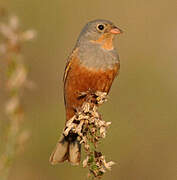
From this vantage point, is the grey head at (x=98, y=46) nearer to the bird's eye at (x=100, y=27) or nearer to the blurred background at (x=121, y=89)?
the bird's eye at (x=100, y=27)

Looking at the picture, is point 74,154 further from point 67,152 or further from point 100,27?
point 100,27

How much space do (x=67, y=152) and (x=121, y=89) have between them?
240cm

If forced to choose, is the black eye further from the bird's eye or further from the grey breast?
the grey breast

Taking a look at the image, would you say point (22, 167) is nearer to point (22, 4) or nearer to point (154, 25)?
point (22, 4)

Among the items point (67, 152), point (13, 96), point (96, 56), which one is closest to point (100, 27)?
point (96, 56)

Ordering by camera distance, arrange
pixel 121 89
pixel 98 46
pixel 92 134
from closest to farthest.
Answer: pixel 92 134
pixel 98 46
pixel 121 89

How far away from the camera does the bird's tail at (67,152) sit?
195 inches

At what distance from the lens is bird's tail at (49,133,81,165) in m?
4.95

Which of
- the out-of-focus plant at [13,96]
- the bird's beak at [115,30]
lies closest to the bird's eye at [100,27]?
the bird's beak at [115,30]

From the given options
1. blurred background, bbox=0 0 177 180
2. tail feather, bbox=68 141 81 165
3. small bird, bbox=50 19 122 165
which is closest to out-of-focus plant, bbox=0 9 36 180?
small bird, bbox=50 19 122 165

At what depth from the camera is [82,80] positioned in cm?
491

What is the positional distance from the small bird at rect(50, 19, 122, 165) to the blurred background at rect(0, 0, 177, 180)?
105 cm

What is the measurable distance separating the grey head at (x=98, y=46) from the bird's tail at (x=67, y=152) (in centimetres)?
79

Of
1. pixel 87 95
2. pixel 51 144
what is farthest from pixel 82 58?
pixel 51 144
